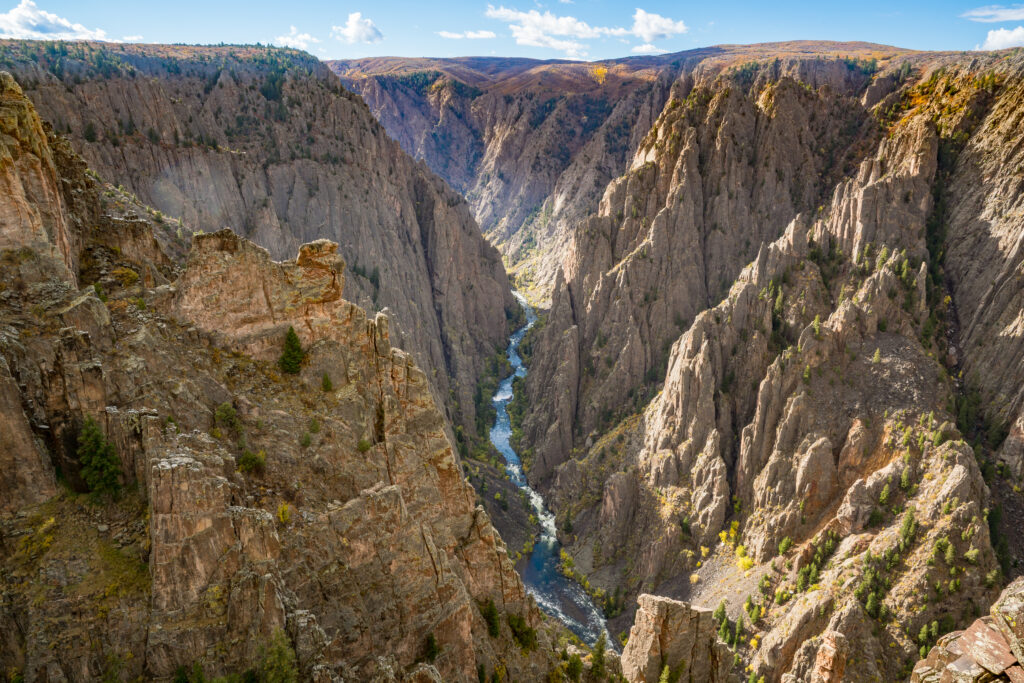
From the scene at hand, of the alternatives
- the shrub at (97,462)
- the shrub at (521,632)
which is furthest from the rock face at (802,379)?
the shrub at (97,462)

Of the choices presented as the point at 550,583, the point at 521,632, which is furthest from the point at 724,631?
the point at 521,632

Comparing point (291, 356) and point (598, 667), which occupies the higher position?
point (291, 356)

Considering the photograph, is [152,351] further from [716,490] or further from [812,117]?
[812,117]

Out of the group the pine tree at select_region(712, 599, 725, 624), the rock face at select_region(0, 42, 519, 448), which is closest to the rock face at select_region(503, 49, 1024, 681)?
the pine tree at select_region(712, 599, 725, 624)

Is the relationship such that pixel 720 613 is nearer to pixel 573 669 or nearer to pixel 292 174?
pixel 573 669

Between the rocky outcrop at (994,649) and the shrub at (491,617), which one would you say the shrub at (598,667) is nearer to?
the shrub at (491,617)

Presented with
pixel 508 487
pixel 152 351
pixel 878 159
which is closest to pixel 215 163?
pixel 508 487
